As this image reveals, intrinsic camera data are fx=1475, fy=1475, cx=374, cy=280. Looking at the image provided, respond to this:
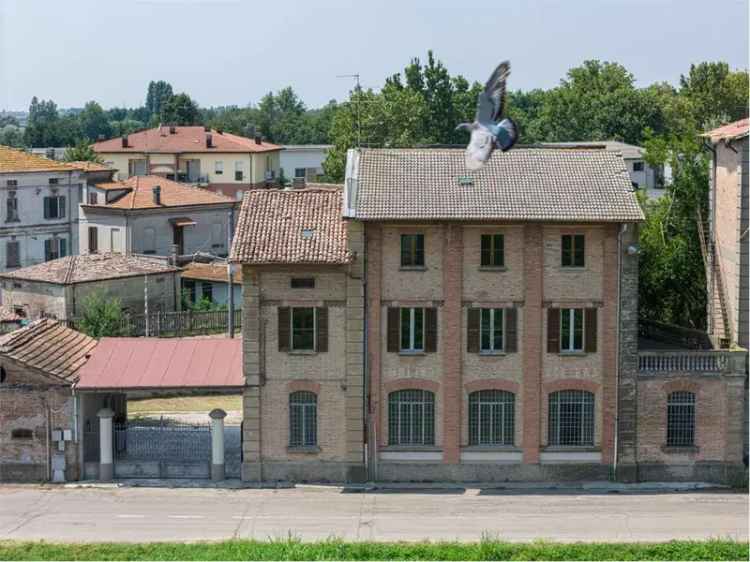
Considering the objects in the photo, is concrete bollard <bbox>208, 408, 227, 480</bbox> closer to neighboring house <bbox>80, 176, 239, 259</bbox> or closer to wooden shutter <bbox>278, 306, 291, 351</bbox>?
wooden shutter <bbox>278, 306, 291, 351</bbox>

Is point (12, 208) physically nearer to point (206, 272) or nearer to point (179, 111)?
point (206, 272)

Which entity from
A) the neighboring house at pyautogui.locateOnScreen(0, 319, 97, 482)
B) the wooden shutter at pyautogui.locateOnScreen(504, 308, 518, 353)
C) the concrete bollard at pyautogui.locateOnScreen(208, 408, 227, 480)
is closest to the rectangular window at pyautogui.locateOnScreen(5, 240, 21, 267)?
the neighboring house at pyautogui.locateOnScreen(0, 319, 97, 482)

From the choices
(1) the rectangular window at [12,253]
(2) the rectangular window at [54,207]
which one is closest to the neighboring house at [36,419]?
(1) the rectangular window at [12,253]

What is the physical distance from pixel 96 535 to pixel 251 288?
9.49m

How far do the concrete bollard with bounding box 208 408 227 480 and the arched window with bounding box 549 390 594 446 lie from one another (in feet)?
33.5

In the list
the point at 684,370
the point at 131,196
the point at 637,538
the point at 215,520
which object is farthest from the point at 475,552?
the point at 131,196

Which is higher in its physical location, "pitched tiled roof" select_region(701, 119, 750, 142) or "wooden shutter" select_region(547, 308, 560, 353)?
"pitched tiled roof" select_region(701, 119, 750, 142)

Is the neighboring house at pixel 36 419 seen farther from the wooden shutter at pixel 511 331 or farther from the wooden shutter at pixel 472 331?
→ the wooden shutter at pixel 511 331

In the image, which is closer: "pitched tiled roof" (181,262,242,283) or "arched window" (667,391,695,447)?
"arched window" (667,391,695,447)

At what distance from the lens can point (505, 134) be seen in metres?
28.7

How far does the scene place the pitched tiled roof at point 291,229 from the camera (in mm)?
44875

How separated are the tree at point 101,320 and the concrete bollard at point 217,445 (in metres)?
16.9

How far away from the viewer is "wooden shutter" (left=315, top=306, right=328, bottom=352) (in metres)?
45.6

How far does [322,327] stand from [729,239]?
554 inches
